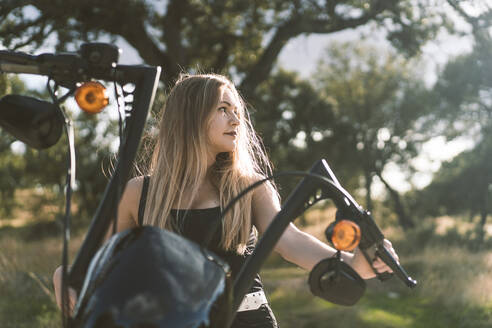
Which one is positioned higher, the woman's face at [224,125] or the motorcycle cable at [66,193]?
the motorcycle cable at [66,193]

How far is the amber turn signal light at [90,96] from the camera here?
3.78 ft

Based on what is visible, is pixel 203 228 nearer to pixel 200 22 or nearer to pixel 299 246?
pixel 299 246

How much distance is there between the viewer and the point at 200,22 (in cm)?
1084

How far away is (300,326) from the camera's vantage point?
265 inches

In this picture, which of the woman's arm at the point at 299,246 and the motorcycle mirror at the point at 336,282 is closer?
the motorcycle mirror at the point at 336,282

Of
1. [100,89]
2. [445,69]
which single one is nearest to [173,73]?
[100,89]

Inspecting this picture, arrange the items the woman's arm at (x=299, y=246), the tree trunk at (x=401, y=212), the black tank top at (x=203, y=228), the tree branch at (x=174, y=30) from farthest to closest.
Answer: the tree trunk at (x=401, y=212)
the tree branch at (x=174, y=30)
the black tank top at (x=203, y=228)
the woman's arm at (x=299, y=246)

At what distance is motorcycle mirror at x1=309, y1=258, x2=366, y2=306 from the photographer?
3.70 ft

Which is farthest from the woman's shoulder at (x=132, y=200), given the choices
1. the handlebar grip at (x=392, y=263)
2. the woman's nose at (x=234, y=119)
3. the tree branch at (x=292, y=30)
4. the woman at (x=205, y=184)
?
the tree branch at (x=292, y=30)

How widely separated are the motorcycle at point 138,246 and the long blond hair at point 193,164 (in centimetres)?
86

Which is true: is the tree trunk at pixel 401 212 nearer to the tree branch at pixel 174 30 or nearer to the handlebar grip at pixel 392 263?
the tree branch at pixel 174 30

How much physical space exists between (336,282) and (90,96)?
2.43 ft

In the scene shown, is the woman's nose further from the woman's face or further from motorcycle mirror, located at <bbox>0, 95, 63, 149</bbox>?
motorcycle mirror, located at <bbox>0, 95, 63, 149</bbox>

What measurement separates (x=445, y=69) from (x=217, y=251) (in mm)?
16095
